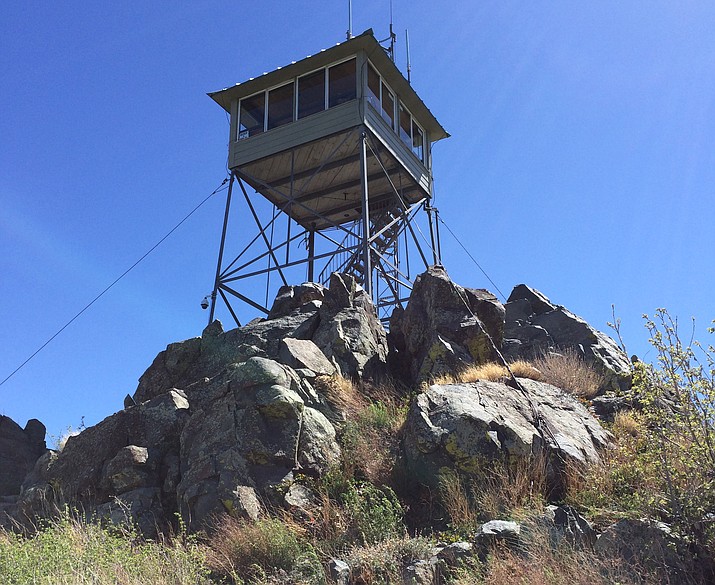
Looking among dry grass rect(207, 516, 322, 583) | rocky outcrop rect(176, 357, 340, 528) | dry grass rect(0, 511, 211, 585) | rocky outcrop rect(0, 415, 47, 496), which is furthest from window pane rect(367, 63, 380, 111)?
dry grass rect(0, 511, 211, 585)

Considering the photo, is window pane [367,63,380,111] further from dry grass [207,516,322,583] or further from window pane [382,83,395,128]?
dry grass [207,516,322,583]

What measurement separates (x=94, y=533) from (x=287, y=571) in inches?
104

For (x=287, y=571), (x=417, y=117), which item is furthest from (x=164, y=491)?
(x=417, y=117)

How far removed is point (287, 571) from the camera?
21.1 feet

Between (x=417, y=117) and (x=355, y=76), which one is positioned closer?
(x=355, y=76)

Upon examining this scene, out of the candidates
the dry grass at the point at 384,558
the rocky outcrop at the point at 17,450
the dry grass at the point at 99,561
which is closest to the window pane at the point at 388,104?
the rocky outcrop at the point at 17,450

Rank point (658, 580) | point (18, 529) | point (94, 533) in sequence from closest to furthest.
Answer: point (658, 580) → point (94, 533) → point (18, 529)

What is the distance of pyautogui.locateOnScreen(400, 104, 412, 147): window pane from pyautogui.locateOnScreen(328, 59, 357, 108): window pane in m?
2.20

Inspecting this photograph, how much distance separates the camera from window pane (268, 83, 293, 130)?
60.2 ft

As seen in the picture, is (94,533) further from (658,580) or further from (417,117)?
(417,117)

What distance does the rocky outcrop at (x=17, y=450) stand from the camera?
13055 mm

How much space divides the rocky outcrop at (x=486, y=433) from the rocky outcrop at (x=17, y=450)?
9158 millimetres

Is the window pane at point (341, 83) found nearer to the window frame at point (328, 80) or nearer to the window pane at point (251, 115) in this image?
the window frame at point (328, 80)

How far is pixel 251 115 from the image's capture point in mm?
18812
